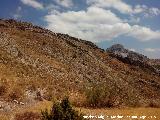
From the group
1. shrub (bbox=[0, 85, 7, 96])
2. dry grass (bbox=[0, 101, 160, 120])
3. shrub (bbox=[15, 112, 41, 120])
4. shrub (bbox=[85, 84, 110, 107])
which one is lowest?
shrub (bbox=[15, 112, 41, 120])

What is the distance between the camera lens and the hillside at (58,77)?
88.3ft

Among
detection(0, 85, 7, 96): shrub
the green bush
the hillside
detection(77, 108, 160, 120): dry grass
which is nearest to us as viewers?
the green bush

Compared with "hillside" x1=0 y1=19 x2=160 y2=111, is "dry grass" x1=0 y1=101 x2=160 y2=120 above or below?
below

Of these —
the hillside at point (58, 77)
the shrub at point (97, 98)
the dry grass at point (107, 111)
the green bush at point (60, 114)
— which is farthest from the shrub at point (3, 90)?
the green bush at point (60, 114)

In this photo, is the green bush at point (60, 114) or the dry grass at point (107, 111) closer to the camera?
the green bush at point (60, 114)

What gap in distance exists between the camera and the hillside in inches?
1060

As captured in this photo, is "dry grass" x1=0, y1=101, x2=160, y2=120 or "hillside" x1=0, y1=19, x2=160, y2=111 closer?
"dry grass" x1=0, y1=101, x2=160, y2=120

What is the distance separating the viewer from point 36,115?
20578 mm

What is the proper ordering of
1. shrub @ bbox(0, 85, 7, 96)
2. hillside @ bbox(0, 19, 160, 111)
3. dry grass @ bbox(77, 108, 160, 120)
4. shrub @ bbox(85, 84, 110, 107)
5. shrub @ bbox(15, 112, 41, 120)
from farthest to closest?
hillside @ bbox(0, 19, 160, 111), shrub @ bbox(85, 84, 110, 107), shrub @ bbox(0, 85, 7, 96), dry grass @ bbox(77, 108, 160, 120), shrub @ bbox(15, 112, 41, 120)

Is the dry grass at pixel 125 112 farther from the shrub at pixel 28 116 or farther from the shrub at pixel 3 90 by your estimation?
the shrub at pixel 3 90

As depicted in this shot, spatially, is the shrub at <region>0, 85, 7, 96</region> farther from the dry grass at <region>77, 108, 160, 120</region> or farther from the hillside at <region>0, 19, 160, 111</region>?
the dry grass at <region>77, 108, 160, 120</region>

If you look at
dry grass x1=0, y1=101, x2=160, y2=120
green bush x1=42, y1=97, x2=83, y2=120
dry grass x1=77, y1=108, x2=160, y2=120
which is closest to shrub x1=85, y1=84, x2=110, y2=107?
dry grass x1=0, y1=101, x2=160, y2=120

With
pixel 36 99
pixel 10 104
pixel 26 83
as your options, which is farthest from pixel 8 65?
pixel 10 104

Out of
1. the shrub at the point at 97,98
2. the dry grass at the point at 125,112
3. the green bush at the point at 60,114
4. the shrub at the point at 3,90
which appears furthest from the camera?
the shrub at the point at 97,98
